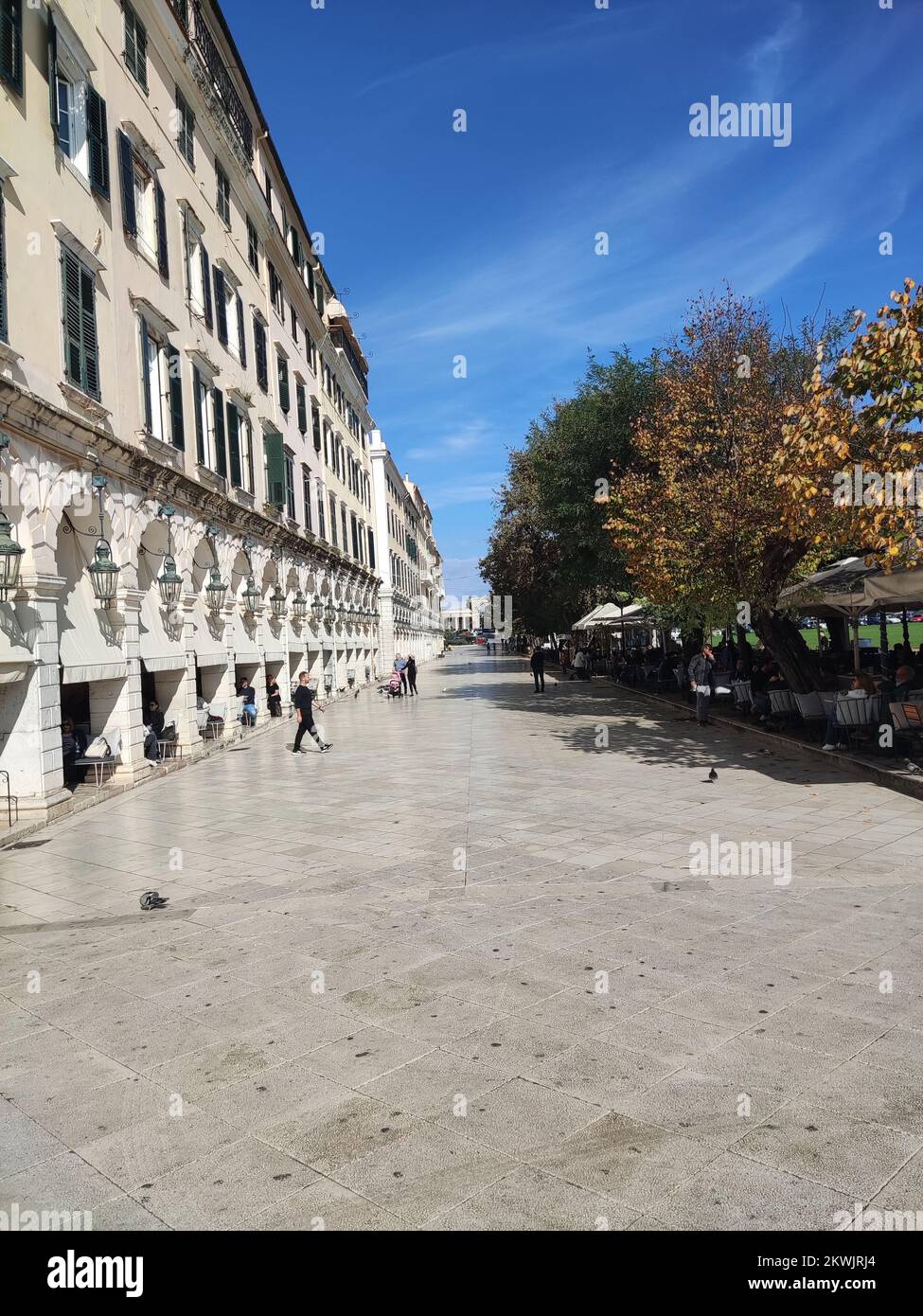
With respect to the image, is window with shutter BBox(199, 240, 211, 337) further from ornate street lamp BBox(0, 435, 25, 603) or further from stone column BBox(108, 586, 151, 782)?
ornate street lamp BBox(0, 435, 25, 603)

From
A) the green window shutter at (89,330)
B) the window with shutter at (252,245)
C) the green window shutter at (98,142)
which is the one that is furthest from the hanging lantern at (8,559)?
the window with shutter at (252,245)

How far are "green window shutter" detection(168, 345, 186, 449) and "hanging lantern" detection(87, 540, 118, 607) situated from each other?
429cm

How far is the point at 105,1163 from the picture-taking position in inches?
138

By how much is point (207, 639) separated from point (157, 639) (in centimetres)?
315

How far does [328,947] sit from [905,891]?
443 cm

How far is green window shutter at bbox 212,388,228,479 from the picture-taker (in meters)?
19.9

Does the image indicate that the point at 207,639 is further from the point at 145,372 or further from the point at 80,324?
the point at 80,324

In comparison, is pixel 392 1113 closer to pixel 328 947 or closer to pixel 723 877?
pixel 328 947

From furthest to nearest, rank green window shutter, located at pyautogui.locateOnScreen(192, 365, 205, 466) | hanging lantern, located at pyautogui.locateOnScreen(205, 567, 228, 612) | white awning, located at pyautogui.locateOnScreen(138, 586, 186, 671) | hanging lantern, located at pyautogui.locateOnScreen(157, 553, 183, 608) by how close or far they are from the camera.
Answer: hanging lantern, located at pyautogui.locateOnScreen(205, 567, 228, 612) → green window shutter, located at pyautogui.locateOnScreen(192, 365, 205, 466) → hanging lantern, located at pyautogui.locateOnScreen(157, 553, 183, 608) → white awning, located at pyautogui.locateOnScreen(138, 586, 186, 671)

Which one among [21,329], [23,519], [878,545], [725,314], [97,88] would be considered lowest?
[878,545]

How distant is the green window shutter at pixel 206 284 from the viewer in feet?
64.6

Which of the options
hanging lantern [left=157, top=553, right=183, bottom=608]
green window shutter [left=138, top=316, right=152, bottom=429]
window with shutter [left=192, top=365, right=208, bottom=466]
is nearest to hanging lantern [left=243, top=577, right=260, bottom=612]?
window with shutter [left=192, top=365, right=208, bottom=466]

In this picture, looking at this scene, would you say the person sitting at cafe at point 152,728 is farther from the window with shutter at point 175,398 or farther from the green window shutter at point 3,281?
the green window shutter at point 3,281

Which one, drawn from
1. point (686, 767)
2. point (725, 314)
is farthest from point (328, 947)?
point (725, 314)
